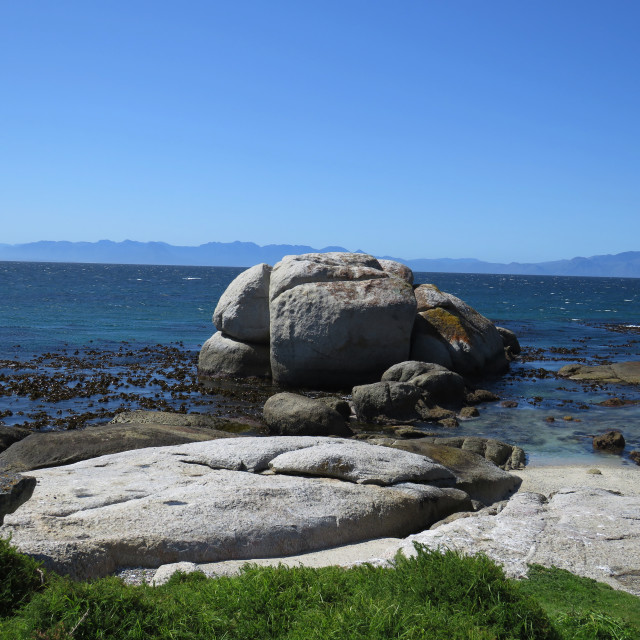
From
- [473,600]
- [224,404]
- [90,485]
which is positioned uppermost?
[473,600]

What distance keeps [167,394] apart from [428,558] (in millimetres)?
19606

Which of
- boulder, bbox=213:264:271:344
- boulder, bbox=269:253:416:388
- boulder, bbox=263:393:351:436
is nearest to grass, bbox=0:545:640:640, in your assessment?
boulder, bbox=263:393:351:436

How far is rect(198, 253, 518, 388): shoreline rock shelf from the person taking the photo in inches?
1003

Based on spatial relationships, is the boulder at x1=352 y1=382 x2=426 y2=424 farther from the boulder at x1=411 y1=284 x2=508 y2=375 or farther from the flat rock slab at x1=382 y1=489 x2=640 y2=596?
the flat rock slab at x1=382 y1=489 x2=640 y2=596

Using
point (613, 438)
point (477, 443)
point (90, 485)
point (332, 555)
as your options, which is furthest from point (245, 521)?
point (613, 438)

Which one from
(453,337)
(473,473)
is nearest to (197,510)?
(473,473)

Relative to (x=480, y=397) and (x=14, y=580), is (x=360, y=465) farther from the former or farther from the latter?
(x=480, y=397)

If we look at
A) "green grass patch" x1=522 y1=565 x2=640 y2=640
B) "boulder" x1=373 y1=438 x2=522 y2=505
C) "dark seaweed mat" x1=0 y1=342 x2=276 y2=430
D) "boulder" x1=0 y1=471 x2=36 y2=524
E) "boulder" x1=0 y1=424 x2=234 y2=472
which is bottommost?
"dark seaweed mat" x1=0 y1=342 x2=276 y2=430

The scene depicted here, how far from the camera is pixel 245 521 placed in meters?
9.61

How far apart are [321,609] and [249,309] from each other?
22.4m

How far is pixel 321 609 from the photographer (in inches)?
232

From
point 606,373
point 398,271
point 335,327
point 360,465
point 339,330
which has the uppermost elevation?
point 398,271

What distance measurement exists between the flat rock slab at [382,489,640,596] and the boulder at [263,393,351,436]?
8181 mm

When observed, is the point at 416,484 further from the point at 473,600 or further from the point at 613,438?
the point at 613,438
